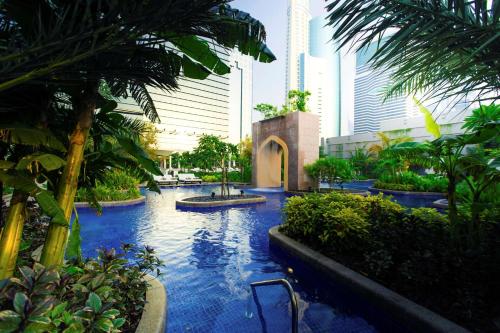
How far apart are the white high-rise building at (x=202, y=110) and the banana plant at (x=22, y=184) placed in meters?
62.1

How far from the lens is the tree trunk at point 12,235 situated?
2.36 m


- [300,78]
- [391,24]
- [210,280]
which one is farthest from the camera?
[300,78]

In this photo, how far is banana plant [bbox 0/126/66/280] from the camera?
2.16 m

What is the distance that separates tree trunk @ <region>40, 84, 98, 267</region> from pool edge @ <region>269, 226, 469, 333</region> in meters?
3.69

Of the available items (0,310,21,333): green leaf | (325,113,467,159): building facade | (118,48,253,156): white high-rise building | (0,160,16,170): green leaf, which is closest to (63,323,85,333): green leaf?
(0,310,21,333): green leaf

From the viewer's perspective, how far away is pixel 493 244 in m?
3.46

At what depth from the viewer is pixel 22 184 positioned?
218 cm

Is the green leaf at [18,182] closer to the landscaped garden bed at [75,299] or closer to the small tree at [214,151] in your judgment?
the landscaped garden bed at [75,299]

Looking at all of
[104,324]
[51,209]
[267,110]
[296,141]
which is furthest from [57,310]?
[267,110]

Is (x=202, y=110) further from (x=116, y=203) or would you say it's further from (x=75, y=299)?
(x=75, y=299)

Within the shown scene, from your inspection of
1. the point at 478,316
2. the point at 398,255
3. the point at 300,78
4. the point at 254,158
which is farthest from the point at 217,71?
the point at 300,78

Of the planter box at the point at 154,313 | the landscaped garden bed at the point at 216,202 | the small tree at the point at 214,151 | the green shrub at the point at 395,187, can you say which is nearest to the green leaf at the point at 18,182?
the planter box at the point at 154,313

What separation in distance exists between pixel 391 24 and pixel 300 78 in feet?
163

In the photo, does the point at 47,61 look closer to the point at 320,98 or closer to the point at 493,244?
the point at 493,244
